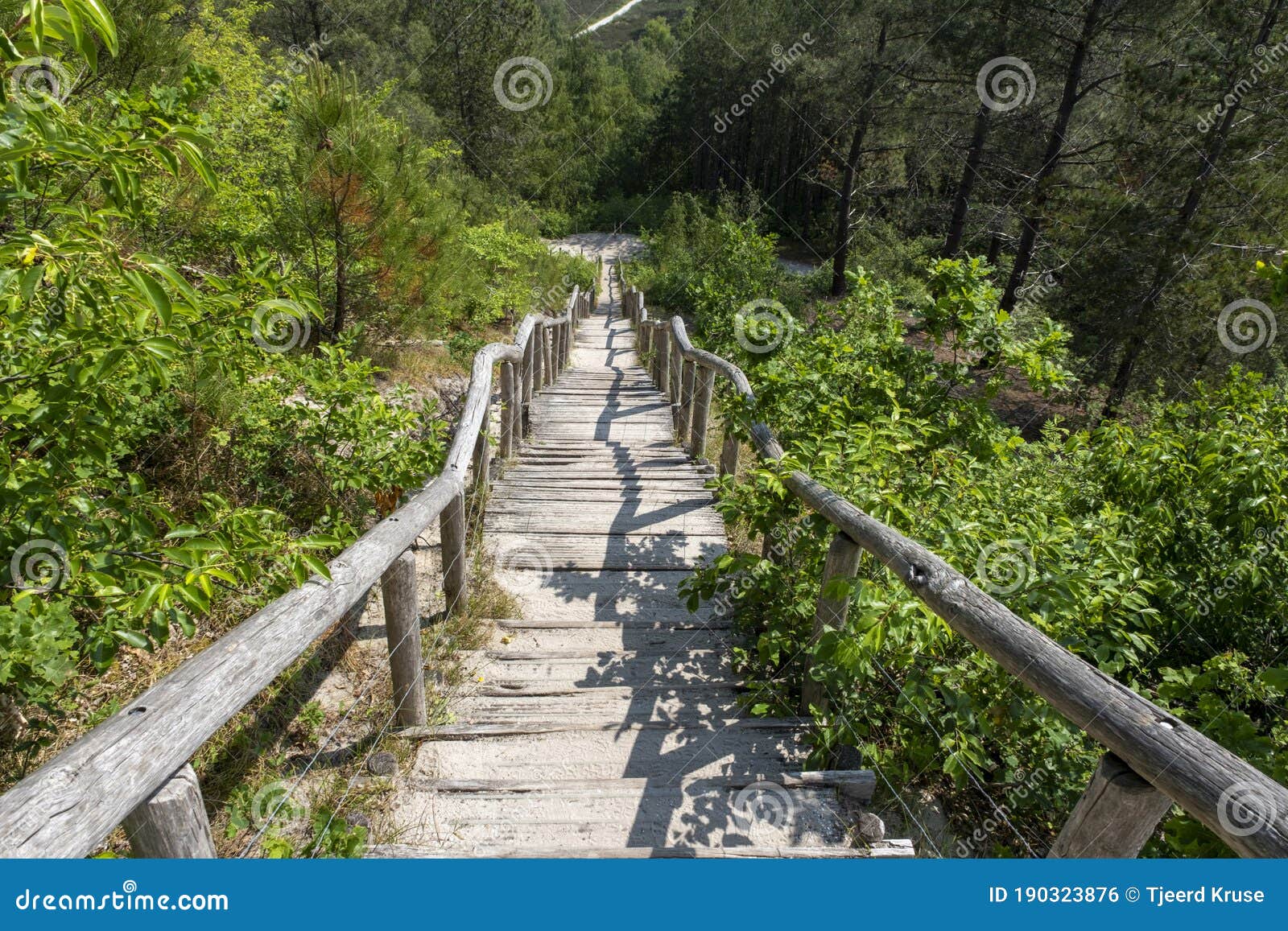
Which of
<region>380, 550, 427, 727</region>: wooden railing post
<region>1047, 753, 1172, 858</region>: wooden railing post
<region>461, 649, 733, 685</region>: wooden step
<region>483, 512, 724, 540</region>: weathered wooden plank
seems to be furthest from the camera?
<region>483, 512, 724, 540</region>: weathered wooden plank

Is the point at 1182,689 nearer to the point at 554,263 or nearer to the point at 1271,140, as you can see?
the point at 1271,140

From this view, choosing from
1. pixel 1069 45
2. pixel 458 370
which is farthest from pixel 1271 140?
pixel 458 370

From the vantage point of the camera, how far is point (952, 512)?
102 inches

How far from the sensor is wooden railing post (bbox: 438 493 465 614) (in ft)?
10.3

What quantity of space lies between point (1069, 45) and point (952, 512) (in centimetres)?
1448

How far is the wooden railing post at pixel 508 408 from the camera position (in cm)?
528

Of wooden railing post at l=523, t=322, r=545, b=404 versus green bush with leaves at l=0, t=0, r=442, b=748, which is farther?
wooden railing post at l=523, t=322, r=545, b=404

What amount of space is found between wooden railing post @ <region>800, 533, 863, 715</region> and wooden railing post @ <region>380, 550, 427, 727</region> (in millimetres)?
1490

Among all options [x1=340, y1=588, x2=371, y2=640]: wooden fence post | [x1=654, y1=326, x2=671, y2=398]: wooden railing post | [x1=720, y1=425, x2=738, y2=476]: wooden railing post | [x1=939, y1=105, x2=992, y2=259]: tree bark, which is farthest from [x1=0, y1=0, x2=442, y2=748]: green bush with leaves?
[x1=939, y1=105, x2=992, y2=259]: tree bark

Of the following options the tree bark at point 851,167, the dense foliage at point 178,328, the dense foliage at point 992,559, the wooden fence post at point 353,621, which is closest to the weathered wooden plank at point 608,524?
the dense foliage at point 178,328

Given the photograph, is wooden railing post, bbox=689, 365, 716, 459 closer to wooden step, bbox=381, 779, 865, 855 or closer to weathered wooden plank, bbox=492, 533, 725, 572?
weathered wooden plank, bbox=492, 533, 725, 572

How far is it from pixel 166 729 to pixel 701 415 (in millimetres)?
4953

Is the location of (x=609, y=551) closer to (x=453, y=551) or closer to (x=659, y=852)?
(x=453, y=551)

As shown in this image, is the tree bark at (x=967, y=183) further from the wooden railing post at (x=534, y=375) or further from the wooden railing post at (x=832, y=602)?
the wooden railing post at (x=832, y=602)
